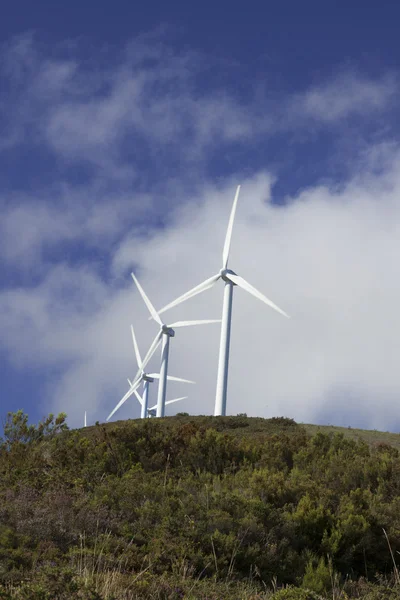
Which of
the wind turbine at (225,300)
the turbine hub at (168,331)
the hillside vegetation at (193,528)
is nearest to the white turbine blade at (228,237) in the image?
the wind turbine at (225,300)

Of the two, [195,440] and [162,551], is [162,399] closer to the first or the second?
[195,440]

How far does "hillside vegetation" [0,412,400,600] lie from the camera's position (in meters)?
8.60

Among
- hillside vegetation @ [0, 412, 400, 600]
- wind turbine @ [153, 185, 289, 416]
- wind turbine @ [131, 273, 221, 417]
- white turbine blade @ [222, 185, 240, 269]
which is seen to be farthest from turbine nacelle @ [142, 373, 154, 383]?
hillside vegetation @ [0, 412, 400, 600]

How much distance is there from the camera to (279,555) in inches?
423

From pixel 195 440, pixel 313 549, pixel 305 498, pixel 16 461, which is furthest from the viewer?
pixel 195 440

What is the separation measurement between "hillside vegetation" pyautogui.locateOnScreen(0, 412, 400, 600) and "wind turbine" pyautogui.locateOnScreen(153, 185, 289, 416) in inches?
1054

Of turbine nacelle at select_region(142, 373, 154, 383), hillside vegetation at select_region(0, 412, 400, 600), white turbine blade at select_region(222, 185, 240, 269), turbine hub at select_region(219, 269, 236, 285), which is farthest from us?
turbine nacelle at select_region(142, 373, 154, 383)

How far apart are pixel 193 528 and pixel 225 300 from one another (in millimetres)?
37340

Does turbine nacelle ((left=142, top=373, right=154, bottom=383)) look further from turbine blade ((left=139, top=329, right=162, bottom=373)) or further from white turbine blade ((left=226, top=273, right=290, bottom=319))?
white turbine blade ((left=226, top=273, right=290, bottom=319))

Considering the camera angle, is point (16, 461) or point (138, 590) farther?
point (16, 461)

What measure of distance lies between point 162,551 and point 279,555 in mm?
2090

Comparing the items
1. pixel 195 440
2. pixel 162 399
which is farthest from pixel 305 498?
pixel 162 399

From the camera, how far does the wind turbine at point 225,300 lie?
44.8m

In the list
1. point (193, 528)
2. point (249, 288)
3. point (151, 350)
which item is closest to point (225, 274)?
point (249, 288)
